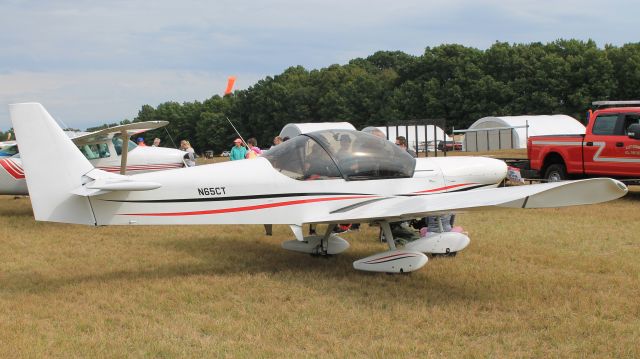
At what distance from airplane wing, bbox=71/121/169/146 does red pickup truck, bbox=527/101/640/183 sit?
903cm

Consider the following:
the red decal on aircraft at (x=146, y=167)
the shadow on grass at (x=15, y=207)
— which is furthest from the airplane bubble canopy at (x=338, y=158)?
the shadow on grass at (x=15, y=207)

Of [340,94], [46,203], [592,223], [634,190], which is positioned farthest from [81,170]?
[340,94]

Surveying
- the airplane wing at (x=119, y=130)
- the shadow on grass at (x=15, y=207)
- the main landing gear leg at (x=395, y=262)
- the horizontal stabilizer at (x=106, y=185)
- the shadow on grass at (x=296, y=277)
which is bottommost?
the shadow on grass at (x=15, y=207)

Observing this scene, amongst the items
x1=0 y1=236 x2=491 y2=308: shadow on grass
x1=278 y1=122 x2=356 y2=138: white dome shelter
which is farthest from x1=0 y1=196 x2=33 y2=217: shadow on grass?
x1=278 y1=122 x2=356 y2=138: white dome shelter

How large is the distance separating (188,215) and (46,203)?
1.45 metres

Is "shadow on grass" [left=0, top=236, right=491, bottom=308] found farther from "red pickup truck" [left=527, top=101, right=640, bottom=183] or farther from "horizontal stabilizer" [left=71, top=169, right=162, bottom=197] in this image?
"red pickup truck" [left=527, top=101, right=640, bottom=183]

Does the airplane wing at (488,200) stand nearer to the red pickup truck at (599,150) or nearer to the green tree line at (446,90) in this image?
the red pickup truck at (599,150)

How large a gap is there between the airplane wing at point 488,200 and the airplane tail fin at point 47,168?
2588 millimetres

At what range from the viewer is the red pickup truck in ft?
44.1

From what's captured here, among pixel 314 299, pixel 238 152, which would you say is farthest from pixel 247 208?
pixel 238 152

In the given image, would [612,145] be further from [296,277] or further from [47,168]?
[47,168]

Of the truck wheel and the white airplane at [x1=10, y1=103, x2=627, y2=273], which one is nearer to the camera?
the white airplane at [x1=10, y1=103, x2=627, y2=273]

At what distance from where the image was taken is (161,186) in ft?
22.4

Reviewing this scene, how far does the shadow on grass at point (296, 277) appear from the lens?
6355 mm
